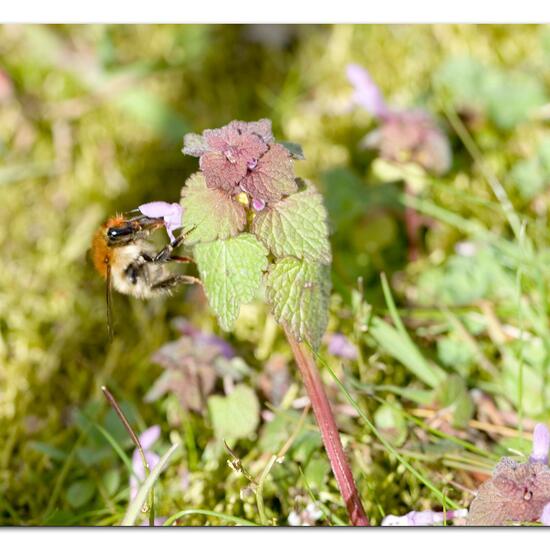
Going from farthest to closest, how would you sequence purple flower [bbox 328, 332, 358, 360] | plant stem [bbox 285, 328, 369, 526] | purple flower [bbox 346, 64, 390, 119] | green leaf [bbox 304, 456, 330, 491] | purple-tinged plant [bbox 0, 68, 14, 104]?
purple-tinged plant [bbox 0, 68, 14, 104]
purple flower [bbox 346, 64, 390, 119]
purple flower [bbox 328, 332, 358, 360]
green leaf [bbox 304, 456, 330, 491]
plant stem [bbox 285, 328, 369, 526]

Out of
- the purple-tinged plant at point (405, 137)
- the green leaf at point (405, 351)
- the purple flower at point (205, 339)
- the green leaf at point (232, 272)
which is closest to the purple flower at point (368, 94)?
the purple-tinged plant at point (405, 137)

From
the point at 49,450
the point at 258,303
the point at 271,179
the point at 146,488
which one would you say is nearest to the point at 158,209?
the point at 271,179

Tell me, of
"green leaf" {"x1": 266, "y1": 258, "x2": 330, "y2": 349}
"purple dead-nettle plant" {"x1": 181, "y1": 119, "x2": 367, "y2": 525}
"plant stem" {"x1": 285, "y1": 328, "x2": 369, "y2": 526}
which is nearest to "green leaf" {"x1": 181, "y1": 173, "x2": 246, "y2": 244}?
"purple dead-nettle plant" {"x1": 181, "y1": 119, "x2": 367, "y2": 525}

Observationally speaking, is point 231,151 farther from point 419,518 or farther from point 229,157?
point 419,518

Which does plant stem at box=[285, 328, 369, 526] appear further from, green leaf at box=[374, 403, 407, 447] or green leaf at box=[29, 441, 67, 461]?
green leaf at box=[29, 441, 67, 461]

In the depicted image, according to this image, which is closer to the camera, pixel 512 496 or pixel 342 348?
pixel 512 496

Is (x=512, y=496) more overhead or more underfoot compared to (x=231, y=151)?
more underfoot
